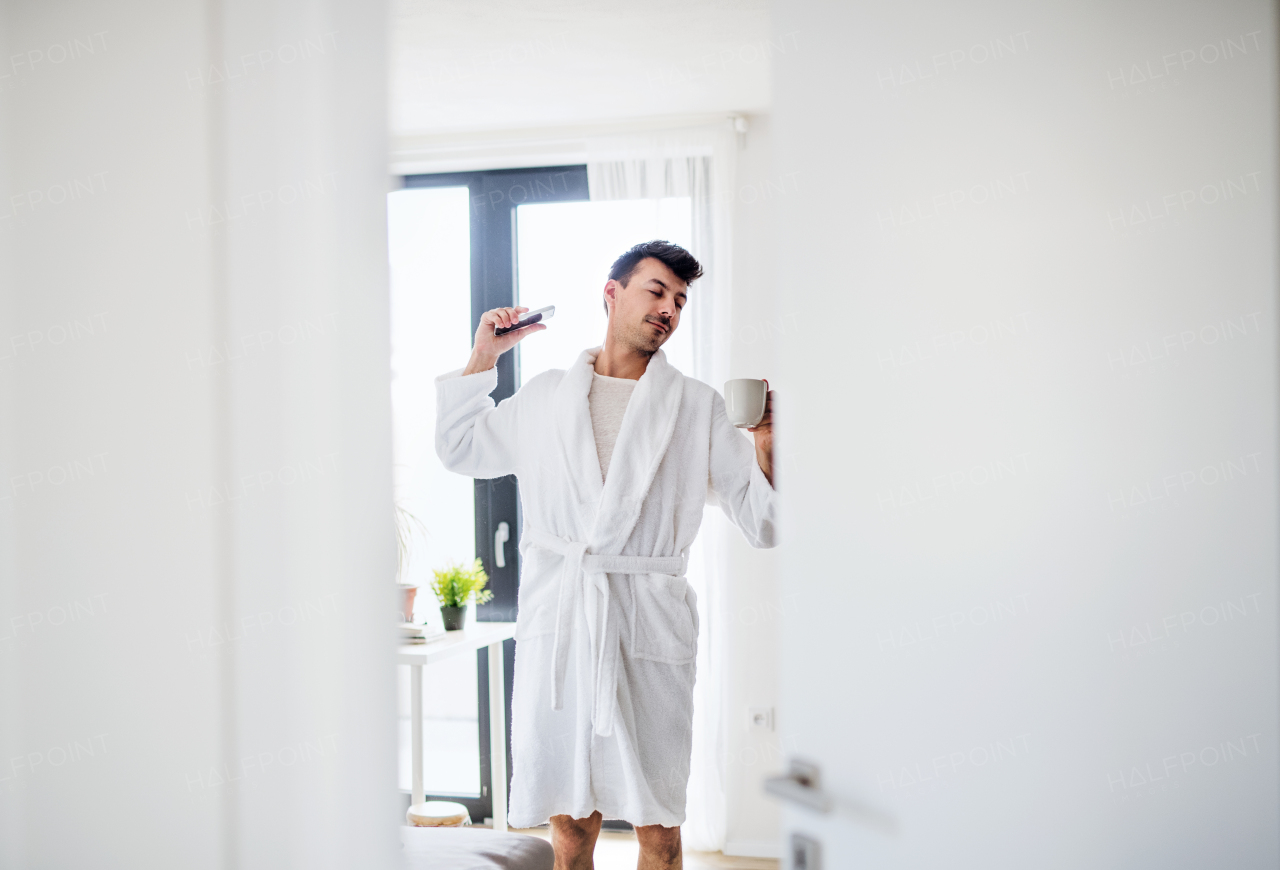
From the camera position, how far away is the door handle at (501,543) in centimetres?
289

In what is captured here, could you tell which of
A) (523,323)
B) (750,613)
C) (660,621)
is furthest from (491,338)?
(750,613)

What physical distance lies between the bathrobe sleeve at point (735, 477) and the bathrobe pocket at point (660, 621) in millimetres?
192

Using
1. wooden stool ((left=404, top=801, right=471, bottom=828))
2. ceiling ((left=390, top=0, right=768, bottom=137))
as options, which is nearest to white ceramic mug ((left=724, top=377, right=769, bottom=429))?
ceiling ((left=390, top=0, right=768, bottom=137))

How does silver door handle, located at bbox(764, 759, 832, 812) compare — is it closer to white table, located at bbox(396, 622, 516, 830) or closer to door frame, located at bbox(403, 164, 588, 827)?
white table, located at bbox(396, 622, 516, 830)

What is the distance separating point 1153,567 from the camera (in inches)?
29.0

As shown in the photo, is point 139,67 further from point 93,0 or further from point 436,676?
point 436,676

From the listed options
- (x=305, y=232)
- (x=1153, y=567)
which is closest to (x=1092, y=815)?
(x=1153, y=567)

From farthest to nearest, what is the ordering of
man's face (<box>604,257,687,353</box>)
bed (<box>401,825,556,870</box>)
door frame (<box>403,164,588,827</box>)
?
door frame (<box>403,164,588,827</box>) → man's face (<box>604,257,687,353</box>) → bed (<box>401,825,556,870</box>)

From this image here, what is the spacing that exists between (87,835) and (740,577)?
1.87 m

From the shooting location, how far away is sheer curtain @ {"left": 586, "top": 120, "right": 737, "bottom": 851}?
8.63 ft

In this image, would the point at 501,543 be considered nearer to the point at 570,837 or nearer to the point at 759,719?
the point at 759,719

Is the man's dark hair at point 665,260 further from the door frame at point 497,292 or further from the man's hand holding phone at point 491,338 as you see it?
the door frame at point 497,292

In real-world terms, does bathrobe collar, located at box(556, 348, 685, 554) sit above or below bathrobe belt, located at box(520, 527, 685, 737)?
above

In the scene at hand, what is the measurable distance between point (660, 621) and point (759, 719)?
1109mm
